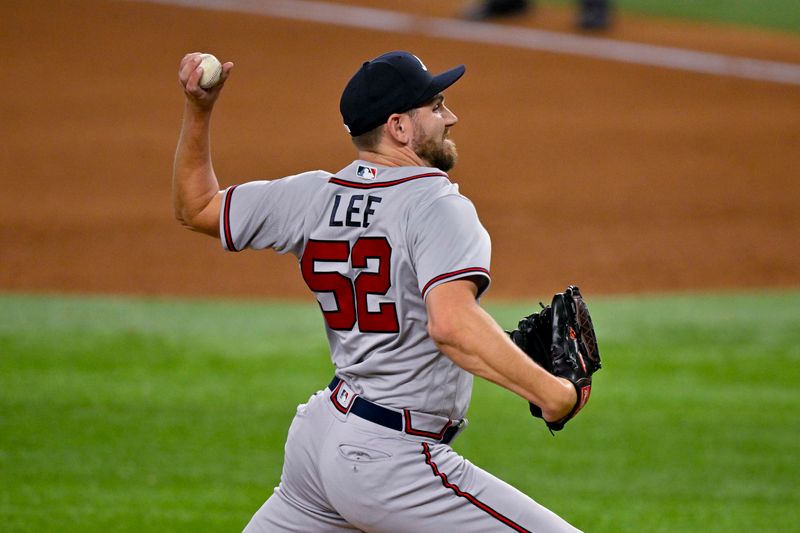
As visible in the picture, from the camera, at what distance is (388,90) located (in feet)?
11.4

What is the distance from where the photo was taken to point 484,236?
3.27 metres

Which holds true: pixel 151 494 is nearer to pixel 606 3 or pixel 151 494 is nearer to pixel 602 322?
pixel 602 322

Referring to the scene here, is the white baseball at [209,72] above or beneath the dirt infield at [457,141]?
above

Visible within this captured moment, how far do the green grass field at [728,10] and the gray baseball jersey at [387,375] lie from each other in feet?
57.0

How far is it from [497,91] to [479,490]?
1418 centimetres

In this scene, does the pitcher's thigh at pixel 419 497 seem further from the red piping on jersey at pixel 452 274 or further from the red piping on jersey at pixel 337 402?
the red piping on jersey at pixel 452 274

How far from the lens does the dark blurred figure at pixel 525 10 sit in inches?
741

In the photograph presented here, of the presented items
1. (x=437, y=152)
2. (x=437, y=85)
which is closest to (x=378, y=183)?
(x=437, y=152)

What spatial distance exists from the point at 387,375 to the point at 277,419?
4.50m

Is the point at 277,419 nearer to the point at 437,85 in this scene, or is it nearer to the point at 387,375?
the point at 387,375

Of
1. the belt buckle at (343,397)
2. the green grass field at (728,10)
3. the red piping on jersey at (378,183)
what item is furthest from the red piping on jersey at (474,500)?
the green grass field at (728,10)

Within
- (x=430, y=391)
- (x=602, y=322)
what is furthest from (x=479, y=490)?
(x=602, y=322)

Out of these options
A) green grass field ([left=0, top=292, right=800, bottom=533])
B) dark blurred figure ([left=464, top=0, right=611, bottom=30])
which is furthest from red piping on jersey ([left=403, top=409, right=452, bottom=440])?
dark blurred figure ([left=464, top=0, right=611, bottom=30])

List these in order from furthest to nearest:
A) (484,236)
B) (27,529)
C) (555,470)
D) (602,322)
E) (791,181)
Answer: (791,181), (602,322), (555,470), (27,529), (484,236)
